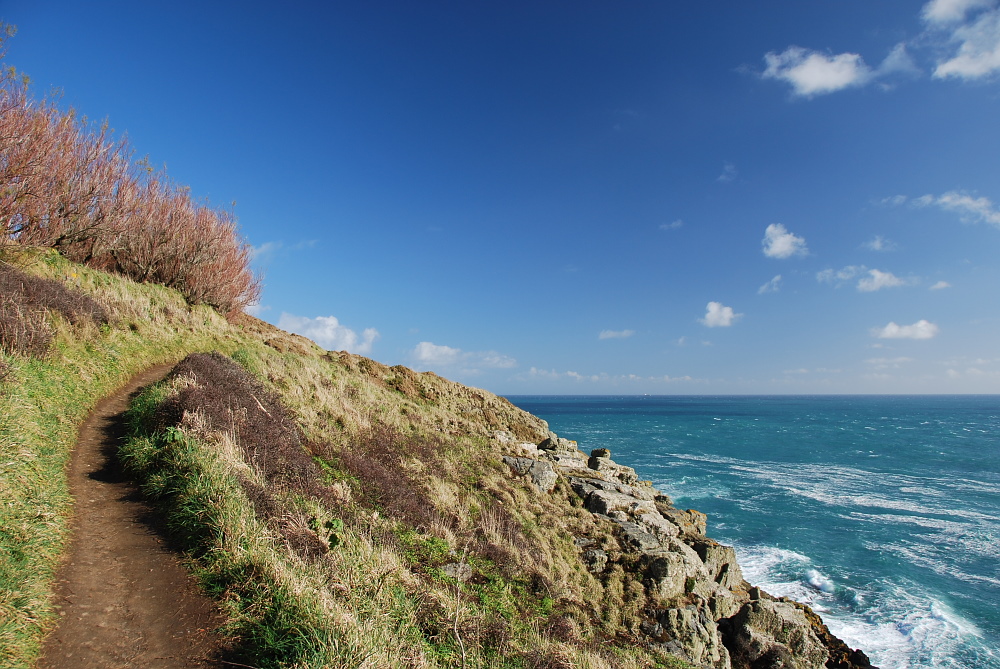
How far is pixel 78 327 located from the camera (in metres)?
12.1

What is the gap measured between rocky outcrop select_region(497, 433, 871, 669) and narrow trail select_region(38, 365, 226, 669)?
31.3ft

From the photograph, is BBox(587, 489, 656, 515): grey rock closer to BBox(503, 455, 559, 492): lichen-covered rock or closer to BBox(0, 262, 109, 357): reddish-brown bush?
BBox(503, 455, 559, 492): lichen-covered rock

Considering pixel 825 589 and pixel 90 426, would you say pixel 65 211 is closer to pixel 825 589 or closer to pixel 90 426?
pixel 90 426

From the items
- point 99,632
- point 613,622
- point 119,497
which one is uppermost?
point 119,497

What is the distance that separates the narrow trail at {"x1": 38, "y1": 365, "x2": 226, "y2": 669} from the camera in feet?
13.9

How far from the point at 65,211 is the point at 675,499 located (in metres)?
36.2

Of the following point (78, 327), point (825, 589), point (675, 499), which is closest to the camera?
point (78, 327)

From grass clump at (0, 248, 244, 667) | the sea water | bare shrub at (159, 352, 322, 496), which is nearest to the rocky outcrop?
the sea water

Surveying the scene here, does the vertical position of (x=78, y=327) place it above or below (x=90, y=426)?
above

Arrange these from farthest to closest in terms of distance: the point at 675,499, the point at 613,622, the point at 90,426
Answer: the point at 675,499, the point at 613,622, the point at 90,426

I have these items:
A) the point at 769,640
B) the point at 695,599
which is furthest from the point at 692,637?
the point at 769,640

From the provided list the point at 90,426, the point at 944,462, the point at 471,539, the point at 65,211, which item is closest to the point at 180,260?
the point at 65,211

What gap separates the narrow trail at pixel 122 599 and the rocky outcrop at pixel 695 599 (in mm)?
9543

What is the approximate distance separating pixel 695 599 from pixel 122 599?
1275 cm
